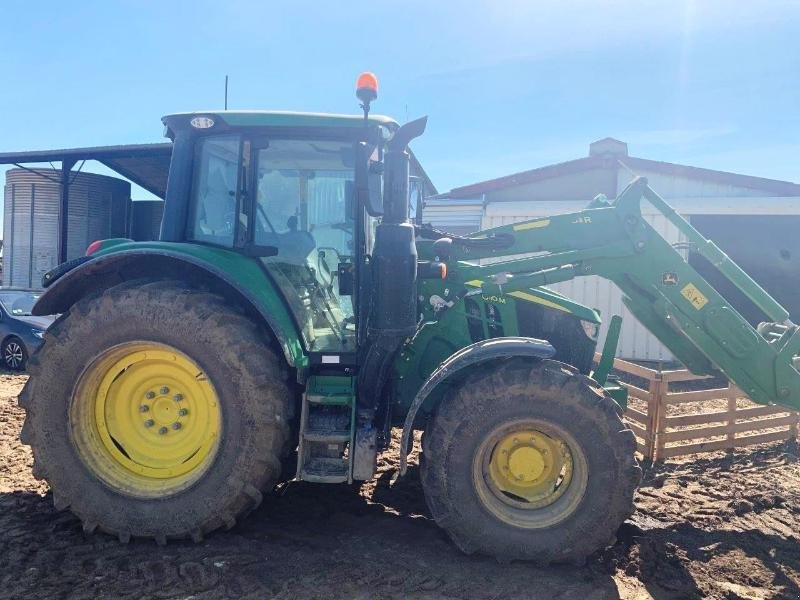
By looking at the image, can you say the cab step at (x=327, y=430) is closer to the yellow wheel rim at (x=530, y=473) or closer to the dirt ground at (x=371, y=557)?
the dirt ground at (x=371, y=557)

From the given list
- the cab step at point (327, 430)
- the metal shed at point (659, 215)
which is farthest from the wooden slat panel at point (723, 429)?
the metal shed at point (659, 215)

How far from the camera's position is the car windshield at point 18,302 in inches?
384

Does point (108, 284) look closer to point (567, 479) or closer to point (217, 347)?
point (217, 347)

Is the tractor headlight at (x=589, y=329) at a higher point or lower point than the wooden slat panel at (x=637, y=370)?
higher

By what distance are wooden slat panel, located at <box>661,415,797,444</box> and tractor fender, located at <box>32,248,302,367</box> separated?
357 centimetres

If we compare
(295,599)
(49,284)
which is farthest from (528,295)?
(49,284)

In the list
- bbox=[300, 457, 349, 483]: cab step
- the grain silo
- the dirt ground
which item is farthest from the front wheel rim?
bbox=[300, 457, 349, 483]: cab step

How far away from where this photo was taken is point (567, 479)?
3453mm

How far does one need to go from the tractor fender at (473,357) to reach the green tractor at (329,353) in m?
0.01

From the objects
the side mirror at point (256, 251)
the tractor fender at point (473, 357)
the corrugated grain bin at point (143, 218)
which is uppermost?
the corrugated grain bin at point (143, 218)

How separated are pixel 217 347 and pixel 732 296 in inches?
444

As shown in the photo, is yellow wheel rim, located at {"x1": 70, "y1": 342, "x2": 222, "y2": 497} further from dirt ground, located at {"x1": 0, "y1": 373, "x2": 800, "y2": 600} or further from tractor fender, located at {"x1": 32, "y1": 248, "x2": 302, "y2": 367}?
tractor fender, located at {"x1": 32, "y1": 248, "x2": 302, "y2": 367}

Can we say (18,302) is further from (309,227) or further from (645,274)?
(645,274)

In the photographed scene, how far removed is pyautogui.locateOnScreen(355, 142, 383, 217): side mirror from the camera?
11.6ft
